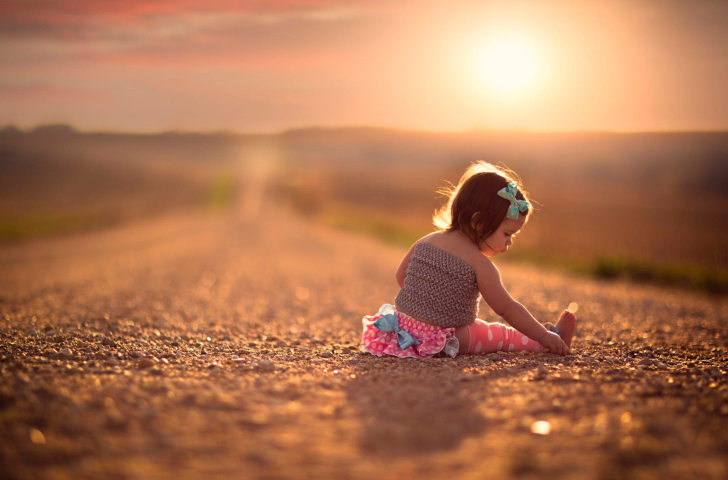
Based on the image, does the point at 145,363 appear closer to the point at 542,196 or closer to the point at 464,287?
the point at 464,287

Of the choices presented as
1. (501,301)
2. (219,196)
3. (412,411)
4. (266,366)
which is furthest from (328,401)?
(219,196)

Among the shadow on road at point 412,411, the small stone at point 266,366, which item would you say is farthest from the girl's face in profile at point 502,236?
the small stone at point 266,366

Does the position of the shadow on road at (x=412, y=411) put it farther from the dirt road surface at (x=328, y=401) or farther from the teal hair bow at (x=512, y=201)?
the teal hair bow at (x=512, y=201)

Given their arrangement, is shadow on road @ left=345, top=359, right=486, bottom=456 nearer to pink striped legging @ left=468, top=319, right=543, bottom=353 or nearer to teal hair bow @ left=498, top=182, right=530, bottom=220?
pink striped legging @ left=468, top=319, right=543, bottom=353

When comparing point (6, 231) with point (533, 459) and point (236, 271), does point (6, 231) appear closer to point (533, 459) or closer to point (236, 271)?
point (236, 271)

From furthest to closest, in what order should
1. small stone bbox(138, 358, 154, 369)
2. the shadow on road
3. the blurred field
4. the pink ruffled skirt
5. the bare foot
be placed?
the blurred field → the bare foot → the pink ruffled skirt → small stone bbox(138, 358, 154, 369) → the shadow on road

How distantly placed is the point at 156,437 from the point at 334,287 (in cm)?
619

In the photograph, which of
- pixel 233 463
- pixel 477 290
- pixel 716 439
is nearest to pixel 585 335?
pixel 477 290

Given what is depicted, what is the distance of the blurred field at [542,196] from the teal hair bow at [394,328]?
3.80 feet

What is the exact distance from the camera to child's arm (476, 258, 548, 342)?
11.0 ft

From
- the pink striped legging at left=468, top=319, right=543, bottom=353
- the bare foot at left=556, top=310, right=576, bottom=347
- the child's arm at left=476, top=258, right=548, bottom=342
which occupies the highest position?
the child's arm at left=476, top=258, right=548, bottom=342

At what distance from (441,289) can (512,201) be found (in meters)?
0.81

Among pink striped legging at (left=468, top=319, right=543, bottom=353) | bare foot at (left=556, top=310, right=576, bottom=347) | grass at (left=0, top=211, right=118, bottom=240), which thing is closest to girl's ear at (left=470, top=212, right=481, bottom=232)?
pink striped legging at (left=468, top=319, right=543, bottom=353)

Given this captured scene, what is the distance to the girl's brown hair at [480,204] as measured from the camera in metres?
3.38
